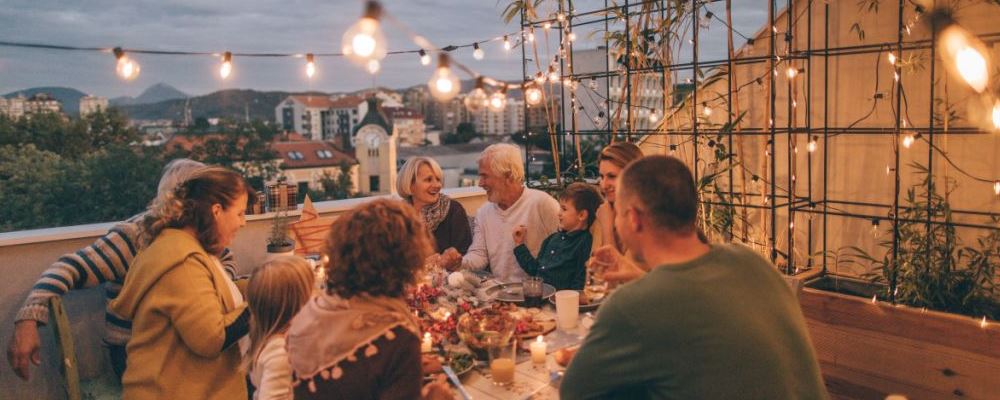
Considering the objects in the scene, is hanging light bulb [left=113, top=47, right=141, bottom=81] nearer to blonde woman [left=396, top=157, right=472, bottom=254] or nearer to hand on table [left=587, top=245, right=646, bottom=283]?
blonde woman [left=396, top=157, right=472, bottom=254]

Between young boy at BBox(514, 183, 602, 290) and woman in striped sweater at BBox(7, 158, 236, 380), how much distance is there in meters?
1.36

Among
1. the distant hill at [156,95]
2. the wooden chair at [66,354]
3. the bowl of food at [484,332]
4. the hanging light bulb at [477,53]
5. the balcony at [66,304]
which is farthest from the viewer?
the distant hill at [156,95]

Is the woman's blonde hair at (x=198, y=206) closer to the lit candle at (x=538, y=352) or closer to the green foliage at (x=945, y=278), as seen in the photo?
the lit candle at (x=538, y=352)

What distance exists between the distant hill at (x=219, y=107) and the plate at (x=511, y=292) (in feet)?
73.3

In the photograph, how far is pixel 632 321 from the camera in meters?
1.11

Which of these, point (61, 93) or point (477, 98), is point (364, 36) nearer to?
point (477, 98)

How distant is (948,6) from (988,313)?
1.59 meters

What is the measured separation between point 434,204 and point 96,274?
1.74 metres

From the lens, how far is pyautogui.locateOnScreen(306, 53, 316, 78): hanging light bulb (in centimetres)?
459

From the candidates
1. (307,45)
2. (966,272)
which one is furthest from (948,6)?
(307,45)

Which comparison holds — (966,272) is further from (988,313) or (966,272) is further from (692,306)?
(692,306)

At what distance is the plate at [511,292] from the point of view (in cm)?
244

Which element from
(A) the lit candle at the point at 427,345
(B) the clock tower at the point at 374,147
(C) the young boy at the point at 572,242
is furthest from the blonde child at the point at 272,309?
(B) the clock tower at the point at 374,147

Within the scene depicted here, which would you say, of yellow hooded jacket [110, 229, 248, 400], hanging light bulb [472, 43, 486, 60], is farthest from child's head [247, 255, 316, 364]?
hanging light bulb [472, 43, 486, 60]
